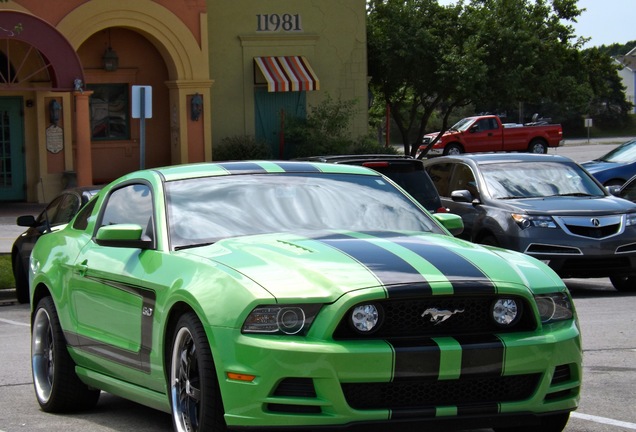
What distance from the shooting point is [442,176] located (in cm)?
1695

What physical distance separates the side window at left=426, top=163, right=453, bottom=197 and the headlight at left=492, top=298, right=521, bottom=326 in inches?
429

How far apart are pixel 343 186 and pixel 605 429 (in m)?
2.05

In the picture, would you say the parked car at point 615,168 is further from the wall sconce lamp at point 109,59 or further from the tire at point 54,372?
the tire at point 54,372

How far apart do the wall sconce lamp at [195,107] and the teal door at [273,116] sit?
2527 mm

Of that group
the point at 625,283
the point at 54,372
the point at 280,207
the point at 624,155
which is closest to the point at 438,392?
the point at 280,207

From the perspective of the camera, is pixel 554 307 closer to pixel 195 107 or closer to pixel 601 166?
pixel 601 166

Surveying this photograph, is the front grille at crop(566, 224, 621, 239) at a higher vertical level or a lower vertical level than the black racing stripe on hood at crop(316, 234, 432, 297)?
lower

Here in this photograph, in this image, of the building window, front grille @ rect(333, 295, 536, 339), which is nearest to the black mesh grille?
front grille @ rect(333, 295, 536, 339)

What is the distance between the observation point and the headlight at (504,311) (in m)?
5.61

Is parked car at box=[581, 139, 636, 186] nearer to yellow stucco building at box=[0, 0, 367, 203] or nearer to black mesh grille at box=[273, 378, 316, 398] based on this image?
yellow stucco building at box=[0, 0, 367, 203]

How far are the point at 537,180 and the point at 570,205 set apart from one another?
107 cm

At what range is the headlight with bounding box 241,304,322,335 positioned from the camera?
5332mm

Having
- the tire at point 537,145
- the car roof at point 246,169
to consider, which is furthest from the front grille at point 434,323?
the tire at point 537,145

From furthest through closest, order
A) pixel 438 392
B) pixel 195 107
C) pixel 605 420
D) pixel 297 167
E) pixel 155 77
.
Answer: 1. pixel 155 77
2. pixel 195 107
3. pixel 297 167
4. pixel 605 420
5. pixel 438 392
